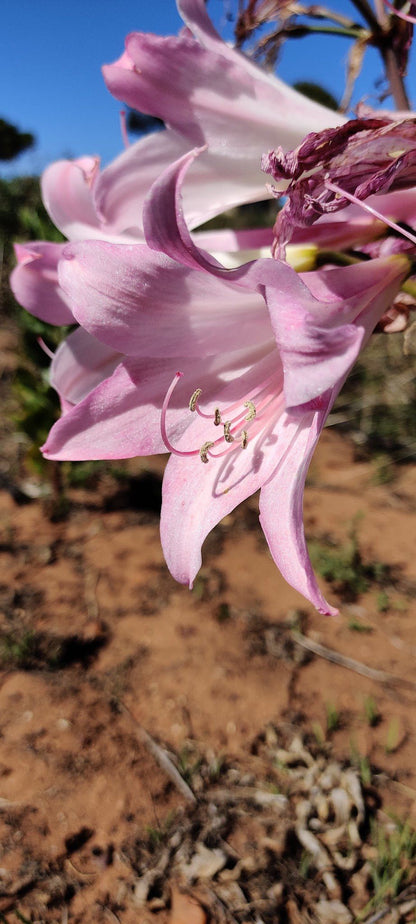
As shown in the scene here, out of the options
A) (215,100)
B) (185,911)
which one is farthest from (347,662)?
(215,100)

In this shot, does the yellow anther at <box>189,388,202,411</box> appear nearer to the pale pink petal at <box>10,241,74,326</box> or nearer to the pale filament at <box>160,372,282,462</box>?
the pale filament at <box>160,372,282,462</box>

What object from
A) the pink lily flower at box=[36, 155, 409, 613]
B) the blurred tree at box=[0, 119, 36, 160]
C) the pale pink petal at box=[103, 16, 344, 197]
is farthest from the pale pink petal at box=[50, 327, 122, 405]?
the blurred tree at box=[0, 119, 36, 160]

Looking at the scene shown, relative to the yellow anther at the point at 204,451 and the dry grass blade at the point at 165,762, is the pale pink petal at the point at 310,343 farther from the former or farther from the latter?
the dry grass blade at the point at 165,762

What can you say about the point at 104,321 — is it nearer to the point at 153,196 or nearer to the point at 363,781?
the point at 153,196

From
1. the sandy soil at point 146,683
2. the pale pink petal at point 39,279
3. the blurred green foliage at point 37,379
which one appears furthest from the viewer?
the blurred green foliage at point 37,379

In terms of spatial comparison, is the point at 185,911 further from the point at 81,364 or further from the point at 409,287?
the point at 409,287

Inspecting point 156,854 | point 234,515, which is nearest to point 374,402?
point 234,515

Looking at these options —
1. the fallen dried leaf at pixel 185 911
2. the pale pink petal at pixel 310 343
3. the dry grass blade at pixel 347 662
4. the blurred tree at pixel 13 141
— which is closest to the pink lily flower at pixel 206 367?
the pale pink petal at pixel 310 343
